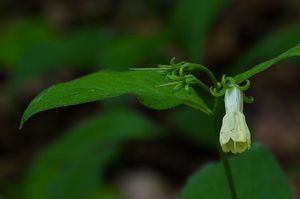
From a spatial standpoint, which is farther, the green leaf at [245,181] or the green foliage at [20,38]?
the green foliage at [20,38]

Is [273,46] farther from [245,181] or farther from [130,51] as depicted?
[245,181]

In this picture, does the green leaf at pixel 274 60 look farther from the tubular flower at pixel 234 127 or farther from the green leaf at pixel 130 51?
the green leaf at pixel 130 51

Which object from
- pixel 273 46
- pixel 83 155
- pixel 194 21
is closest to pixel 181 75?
pixel 83 155

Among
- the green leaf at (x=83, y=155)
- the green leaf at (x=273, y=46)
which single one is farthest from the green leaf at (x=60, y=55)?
the green leaf at (x=273, y=46)

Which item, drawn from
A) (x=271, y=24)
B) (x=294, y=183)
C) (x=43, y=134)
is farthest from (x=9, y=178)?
(x=271, y=24)

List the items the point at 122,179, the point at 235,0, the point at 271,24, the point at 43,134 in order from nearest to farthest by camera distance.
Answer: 1. the point at 122,179
2. the point at 43,134
3. the point at 271,24
4. the point at 235,0

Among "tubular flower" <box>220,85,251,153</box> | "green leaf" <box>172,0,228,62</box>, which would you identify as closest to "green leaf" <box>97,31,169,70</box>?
"green leaf" <box>172,0,228,62</box>

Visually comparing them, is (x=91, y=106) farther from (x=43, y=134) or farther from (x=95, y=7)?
(x=95, y=7)
